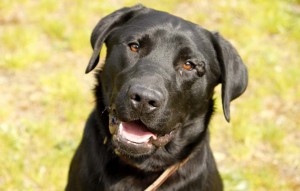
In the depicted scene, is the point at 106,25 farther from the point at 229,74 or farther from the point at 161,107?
the point at 229,74

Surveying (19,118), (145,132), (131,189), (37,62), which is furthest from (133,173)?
(37,62)

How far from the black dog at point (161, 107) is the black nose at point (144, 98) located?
81mm

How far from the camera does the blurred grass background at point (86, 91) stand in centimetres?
509

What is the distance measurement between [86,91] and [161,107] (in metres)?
2.81

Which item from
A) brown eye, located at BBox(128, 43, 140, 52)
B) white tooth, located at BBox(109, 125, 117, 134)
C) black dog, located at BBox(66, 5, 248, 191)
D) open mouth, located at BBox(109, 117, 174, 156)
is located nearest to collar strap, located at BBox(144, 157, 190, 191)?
black dog, located at BBox(66, 5, 248, 191)

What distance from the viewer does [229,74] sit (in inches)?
144

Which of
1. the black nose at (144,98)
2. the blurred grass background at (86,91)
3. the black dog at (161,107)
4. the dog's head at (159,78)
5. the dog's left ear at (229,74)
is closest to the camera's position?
the black nose at (144,98)

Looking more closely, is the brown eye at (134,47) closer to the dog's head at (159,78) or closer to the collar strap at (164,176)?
the dog's head at (159,78)

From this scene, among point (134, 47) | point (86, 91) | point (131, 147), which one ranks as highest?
point (134, 47)

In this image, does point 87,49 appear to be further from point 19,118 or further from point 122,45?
point 122,45

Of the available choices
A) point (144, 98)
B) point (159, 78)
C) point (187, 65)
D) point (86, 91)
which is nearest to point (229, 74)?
point (187, 65)

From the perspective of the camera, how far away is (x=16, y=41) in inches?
255

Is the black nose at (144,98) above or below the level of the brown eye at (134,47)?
below

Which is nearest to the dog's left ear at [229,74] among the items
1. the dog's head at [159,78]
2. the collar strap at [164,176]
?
the dog's head at [159,78]
